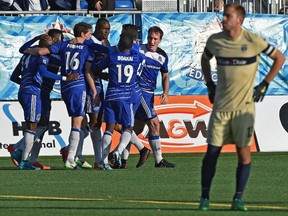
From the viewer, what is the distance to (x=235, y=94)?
39.8 feet

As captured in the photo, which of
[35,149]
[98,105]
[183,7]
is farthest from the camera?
[183,7]

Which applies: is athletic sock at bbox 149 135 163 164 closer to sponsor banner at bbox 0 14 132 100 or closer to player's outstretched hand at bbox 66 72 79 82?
player's outstretched hand at bbox 66 72 79 82

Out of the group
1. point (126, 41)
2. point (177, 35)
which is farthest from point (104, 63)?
point (177, 35)

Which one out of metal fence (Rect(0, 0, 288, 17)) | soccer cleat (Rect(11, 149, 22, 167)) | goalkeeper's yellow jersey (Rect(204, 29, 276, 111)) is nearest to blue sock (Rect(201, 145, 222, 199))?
goalkeeper's yellow jersey (Rect(204, 29, 276, 111))

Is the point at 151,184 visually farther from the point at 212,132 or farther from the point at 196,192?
the point at 212,132

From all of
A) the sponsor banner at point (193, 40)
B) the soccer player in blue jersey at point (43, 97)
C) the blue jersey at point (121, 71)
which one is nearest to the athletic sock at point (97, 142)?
the soccer player in blue jersey at point (43, 97)

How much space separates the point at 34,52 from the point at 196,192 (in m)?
5.39

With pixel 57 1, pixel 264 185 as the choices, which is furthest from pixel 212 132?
pixel 57 1

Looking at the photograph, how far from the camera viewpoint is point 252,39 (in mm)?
12203

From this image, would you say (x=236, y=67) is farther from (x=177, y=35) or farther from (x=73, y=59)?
(x=177, y=35)

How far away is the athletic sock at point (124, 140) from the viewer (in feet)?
61.0

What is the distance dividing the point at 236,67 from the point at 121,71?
21.6 feet

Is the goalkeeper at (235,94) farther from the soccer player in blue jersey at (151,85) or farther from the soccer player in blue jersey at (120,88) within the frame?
the soccer player in blue jersey at (151,85)

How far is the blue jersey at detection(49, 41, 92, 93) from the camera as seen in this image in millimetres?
18781
